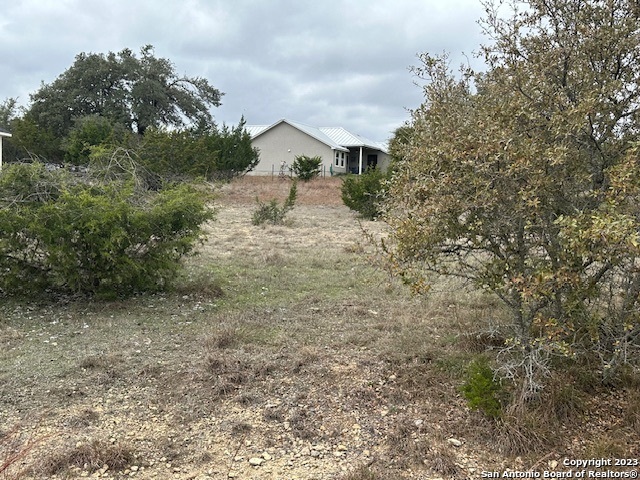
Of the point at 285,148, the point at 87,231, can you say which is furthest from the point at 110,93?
the point at 87,231

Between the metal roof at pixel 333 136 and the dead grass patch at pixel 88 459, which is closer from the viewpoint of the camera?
the dead grass patch at pixel 88 459

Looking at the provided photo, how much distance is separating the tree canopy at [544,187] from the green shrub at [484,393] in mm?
139

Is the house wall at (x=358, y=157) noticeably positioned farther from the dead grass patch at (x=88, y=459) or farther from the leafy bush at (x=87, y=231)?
the dead grass patch at (x=88, y=459)

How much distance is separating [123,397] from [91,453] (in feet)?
2.51

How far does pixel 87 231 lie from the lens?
5.34 meters

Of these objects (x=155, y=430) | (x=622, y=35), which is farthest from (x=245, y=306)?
(x=622, y=35)

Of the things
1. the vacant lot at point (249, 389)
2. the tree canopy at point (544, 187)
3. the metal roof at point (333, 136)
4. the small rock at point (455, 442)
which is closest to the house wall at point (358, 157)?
the metal roof at point (333, 136)

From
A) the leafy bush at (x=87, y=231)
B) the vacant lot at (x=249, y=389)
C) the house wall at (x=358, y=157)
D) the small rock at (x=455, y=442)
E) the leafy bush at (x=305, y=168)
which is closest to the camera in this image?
the vacant lot at (x=249, y=389)

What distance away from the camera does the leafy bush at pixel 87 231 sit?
17.2ft

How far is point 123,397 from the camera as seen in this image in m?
3.62

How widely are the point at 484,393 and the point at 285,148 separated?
36.5 meters

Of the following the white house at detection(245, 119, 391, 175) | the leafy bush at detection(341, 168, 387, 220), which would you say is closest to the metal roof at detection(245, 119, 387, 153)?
the white house at detection(245, 119, 391, 175)

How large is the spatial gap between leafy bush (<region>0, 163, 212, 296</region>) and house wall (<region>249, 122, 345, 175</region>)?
32406mm

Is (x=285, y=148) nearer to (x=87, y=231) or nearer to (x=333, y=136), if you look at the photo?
(x=333, y=136)
